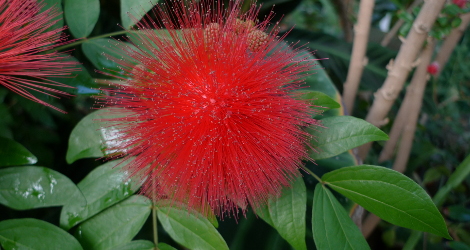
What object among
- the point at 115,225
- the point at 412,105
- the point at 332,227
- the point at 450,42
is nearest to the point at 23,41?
the point at 115,225

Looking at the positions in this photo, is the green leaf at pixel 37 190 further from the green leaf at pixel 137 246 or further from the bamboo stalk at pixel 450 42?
the bamboo stalk at pixel 450 42

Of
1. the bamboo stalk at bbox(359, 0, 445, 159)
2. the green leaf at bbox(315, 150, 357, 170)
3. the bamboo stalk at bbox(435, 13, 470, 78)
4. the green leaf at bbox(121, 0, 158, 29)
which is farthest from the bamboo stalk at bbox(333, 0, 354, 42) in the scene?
the green leaf at bbox(121, 0, 158, 29)

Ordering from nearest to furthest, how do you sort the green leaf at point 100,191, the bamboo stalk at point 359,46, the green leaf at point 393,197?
the green leaf at point 393,197, the green leaf at point 100,191, the bamboo stalk at point 359,46

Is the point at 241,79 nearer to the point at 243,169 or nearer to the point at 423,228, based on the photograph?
→ the point at 243,169

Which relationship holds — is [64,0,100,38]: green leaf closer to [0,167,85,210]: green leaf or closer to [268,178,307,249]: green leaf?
[0,167,85,210]: green leaf

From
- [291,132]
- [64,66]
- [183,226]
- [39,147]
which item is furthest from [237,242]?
[39,147]

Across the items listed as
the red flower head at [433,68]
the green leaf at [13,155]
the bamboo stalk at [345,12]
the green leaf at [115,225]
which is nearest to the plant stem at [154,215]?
the green leaf at [115,225]
